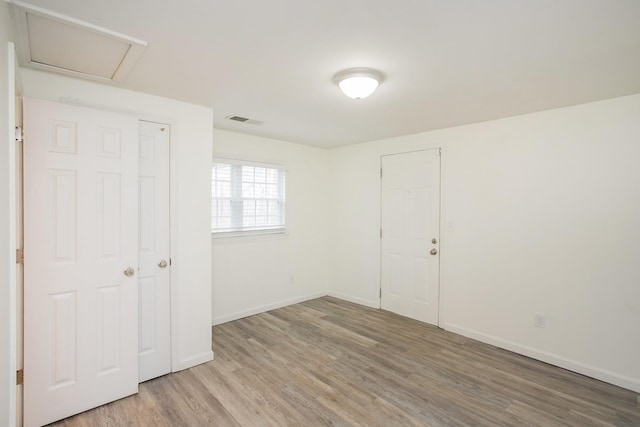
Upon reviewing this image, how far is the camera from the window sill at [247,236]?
3.88 metres

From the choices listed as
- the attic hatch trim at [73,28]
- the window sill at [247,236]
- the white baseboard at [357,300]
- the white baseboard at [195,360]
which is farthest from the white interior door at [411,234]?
the attic hatch trim at [73,28]

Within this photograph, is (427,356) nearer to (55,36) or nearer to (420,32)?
(420,32)

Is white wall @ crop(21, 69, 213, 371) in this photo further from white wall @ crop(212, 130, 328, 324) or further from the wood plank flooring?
white wall @ crop(212, 130, 328, 324)

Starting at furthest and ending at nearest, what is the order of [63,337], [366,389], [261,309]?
[261,309]
[366,389]
[63,337]

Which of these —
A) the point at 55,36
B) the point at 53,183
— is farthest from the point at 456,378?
the point at 55,36

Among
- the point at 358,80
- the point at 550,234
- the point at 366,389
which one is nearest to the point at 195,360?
the point at 366,389

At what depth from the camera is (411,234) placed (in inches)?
163

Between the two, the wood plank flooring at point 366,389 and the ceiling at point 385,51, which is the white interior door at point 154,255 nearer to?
the wood plank flooring at point 366,389

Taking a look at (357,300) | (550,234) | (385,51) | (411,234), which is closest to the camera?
(385,51)

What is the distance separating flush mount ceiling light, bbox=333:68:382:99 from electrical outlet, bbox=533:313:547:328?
2.70 m

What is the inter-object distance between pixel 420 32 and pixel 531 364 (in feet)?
10.1

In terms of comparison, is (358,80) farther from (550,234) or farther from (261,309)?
(261,309)

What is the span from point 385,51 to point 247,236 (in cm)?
294

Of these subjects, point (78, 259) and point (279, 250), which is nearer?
→ point (78, 259)
